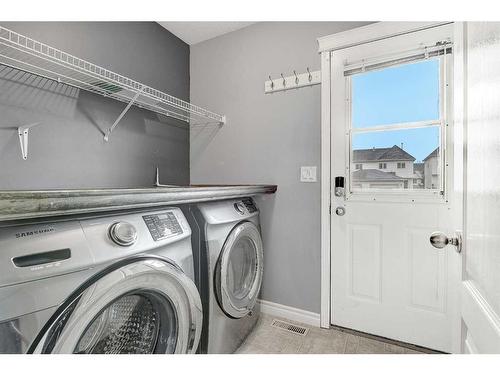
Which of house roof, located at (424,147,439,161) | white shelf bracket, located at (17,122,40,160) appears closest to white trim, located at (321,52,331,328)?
house roof, located at (424,147,439,161)

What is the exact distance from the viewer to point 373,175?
1584 millimetres

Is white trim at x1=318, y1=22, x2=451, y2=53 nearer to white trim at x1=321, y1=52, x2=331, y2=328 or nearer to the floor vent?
white trim at x1=321, y1=52, x2=331, y2=328

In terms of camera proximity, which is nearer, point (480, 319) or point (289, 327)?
point (480, 319)

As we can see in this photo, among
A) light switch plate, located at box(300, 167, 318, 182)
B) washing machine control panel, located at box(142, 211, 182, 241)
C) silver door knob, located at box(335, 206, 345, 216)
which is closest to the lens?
washing machine control panel, located at box(142, 211, 182, 241)

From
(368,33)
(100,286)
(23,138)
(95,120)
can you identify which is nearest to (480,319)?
(100,286)

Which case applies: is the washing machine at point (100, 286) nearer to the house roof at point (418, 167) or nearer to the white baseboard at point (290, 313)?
the white baseboard at point (290, 313)

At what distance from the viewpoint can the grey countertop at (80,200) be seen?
1.77 feet

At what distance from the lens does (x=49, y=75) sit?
1362mm

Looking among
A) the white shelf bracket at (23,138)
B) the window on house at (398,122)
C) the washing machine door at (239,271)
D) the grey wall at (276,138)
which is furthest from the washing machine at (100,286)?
the window on house at (398,122)

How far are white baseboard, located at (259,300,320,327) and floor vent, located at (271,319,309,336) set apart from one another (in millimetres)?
62

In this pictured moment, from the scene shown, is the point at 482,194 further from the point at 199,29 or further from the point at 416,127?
the point at 199,29

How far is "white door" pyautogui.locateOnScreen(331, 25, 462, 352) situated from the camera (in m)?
1.41

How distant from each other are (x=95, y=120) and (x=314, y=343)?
2.09 m

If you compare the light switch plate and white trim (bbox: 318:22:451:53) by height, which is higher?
white trim (bbox: 318:22:451:53)
